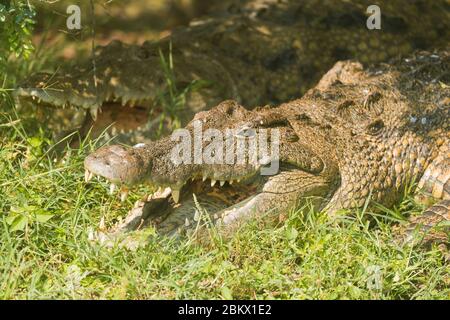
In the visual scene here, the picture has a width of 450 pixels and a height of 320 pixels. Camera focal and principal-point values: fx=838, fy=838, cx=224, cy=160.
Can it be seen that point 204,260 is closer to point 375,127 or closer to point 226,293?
point 226,293

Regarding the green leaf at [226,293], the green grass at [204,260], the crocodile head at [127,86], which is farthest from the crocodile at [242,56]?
the green leaf at [226,293]

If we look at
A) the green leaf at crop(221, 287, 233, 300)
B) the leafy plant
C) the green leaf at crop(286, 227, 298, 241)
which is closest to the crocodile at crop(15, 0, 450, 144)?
the leafy plant

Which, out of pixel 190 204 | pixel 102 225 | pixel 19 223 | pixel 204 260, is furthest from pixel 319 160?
pixel 19 223

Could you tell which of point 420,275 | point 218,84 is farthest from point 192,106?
point 420,275

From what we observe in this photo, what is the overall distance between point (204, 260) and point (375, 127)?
5.51 ft

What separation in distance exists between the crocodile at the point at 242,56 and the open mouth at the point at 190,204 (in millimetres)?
1425

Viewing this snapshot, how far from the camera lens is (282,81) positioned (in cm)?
708

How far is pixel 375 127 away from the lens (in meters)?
5.58

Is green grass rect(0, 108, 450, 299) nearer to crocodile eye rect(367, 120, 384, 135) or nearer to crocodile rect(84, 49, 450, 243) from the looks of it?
crocodile rect(84, 49, 450, 243)

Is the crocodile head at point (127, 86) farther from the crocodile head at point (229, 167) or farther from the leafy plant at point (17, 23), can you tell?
the crocodile head at point (229, 167)

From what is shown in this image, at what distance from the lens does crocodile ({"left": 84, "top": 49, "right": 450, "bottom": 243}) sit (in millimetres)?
4719

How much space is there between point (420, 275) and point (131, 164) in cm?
172

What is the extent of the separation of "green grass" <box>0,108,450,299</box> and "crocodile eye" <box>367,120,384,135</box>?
0.68 m
